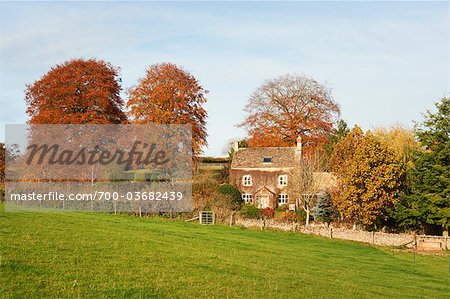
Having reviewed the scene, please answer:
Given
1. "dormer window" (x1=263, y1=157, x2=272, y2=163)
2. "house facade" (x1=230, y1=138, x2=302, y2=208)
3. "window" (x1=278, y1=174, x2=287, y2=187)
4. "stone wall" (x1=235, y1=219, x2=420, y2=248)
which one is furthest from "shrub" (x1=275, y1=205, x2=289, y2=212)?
"stone wall" (x1=235, y1=219, x2=420, y2=248)

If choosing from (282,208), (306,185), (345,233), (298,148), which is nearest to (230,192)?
(306,185)

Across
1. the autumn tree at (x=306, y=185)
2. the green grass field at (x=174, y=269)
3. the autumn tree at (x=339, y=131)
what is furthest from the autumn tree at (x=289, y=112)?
the green grass field at (x=174, y=269)

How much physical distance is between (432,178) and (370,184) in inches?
169

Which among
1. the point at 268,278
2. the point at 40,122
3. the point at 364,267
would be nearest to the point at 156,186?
the point at 40,122

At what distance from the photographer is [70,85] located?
142ft

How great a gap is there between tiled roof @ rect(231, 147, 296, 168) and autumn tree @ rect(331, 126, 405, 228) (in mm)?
18989

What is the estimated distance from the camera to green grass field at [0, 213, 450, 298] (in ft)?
41.1

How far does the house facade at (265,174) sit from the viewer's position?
58.3 meters

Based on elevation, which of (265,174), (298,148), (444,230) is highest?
(298,148)

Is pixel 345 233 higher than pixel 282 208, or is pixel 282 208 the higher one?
pixel 282 208

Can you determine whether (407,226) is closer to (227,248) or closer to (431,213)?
(431,213)

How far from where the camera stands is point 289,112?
69062 mm

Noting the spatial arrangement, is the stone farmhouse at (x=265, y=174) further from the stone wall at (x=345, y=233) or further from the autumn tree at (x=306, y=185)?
the stone wall at (x=345, y=233)

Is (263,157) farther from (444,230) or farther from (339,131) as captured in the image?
(444,230)
